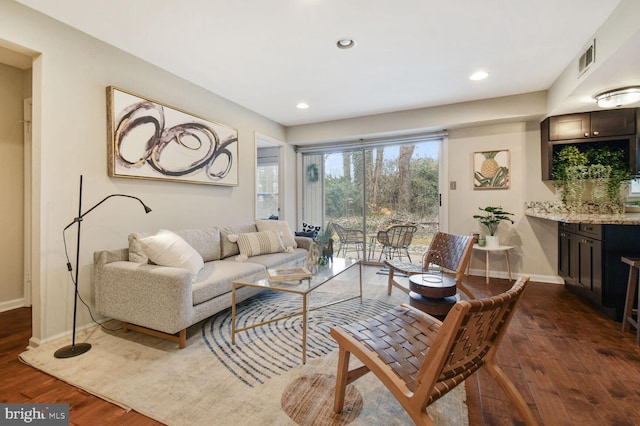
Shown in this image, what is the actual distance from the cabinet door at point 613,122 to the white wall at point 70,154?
5050 mm

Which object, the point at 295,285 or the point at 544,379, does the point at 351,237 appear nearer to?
the point at 295,285

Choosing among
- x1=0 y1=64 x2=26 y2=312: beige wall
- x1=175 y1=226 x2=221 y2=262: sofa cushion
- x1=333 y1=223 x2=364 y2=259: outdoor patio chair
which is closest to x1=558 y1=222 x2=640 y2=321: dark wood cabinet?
x1=333 y1=223 x2=364 y2=259: outdoor patio chair

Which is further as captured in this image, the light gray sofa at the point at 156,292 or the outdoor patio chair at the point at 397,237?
the outdoor patio chair at the point at 397,237

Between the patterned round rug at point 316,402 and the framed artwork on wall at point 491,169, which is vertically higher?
the framed artwork on wall at point 491,169

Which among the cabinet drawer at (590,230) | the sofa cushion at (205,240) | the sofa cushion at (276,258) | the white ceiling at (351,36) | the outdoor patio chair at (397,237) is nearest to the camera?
the white ceiling at (351,36)

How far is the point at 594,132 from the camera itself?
3551mm

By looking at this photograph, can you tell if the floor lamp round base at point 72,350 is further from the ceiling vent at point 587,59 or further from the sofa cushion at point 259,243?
the ceiling vent at point 587,59

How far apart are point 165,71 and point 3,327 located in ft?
9.24

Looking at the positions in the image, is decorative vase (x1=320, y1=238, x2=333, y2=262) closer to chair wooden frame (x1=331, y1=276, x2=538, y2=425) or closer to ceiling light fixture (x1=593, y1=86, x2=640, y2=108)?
chair wooden frame (x1=331, y1=276, x2=538, y2=425)

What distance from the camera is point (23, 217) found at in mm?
3039

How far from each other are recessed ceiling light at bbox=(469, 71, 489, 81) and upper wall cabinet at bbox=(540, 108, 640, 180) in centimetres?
125

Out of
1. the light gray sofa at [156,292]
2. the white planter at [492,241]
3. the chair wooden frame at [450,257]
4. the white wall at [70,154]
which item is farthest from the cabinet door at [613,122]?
the white wall at [70,154]

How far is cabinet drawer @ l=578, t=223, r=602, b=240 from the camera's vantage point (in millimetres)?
2754

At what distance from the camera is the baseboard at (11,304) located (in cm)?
289
